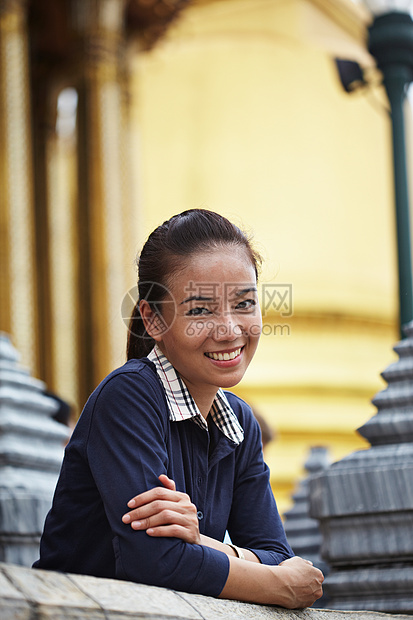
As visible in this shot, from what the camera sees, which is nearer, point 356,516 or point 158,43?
point 356,516

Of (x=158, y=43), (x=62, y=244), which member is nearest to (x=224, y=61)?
(x=158, y=43)

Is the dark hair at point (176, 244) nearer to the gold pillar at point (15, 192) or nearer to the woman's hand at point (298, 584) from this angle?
the woman's hand at point (298, 584)

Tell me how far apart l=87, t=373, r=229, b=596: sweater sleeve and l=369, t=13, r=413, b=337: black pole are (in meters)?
2.34

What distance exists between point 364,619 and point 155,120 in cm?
1116

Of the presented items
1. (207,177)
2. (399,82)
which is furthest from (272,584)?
(207,177)

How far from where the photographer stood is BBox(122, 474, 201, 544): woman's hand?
188 centimetres

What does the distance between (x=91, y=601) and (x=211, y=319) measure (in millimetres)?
861

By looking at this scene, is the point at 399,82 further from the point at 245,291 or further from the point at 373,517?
the point at 245,291

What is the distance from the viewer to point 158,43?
9430 mm

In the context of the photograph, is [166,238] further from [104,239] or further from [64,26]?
[64,26]

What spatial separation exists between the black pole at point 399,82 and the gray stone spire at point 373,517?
5.18 feet

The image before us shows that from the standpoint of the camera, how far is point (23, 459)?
3.14 meters

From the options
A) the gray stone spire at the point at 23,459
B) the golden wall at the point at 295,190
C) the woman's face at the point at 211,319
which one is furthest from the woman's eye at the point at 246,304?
the golden wall at the point at 295,190

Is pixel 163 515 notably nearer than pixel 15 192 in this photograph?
Yes
